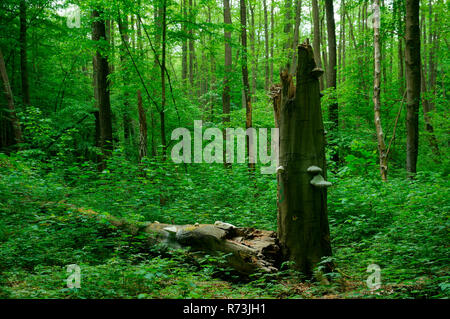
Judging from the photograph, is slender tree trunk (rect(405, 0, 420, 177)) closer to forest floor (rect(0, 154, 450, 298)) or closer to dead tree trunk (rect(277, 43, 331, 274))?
forest floor (rect(0, 154, 450, 298))

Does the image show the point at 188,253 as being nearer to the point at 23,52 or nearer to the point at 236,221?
the point at 236,221

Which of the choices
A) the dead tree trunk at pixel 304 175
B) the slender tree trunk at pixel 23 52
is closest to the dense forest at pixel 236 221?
the dead tree trunk at pixel 304 175

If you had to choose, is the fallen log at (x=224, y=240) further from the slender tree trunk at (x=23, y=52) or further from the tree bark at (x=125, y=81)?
the slender tree trunk at (x=23, y=52)

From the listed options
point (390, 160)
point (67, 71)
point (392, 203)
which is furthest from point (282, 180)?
point (67, 71)

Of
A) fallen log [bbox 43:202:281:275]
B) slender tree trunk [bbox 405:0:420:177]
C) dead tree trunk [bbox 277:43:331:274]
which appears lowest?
fallen log [bbox 43:202:281:275]

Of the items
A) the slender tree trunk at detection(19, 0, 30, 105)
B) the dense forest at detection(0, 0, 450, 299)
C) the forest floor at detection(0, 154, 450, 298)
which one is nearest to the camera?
the forest floor at detection(0, 154, 450, 298)

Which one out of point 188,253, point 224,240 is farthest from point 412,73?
point 188,253

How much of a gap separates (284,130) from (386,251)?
2.25m

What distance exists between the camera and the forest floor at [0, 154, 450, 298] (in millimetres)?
3557

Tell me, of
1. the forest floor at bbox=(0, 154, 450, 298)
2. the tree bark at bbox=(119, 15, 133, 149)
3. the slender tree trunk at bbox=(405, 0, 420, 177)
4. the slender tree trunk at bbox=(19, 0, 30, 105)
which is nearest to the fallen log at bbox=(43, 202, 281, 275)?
the forest floor at bbox=(0, 154, 450, 298)

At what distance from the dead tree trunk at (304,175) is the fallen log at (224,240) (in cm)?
34

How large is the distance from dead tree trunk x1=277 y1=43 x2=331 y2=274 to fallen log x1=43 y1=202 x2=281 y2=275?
0.34 metres

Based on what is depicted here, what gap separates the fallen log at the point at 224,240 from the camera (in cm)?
452
